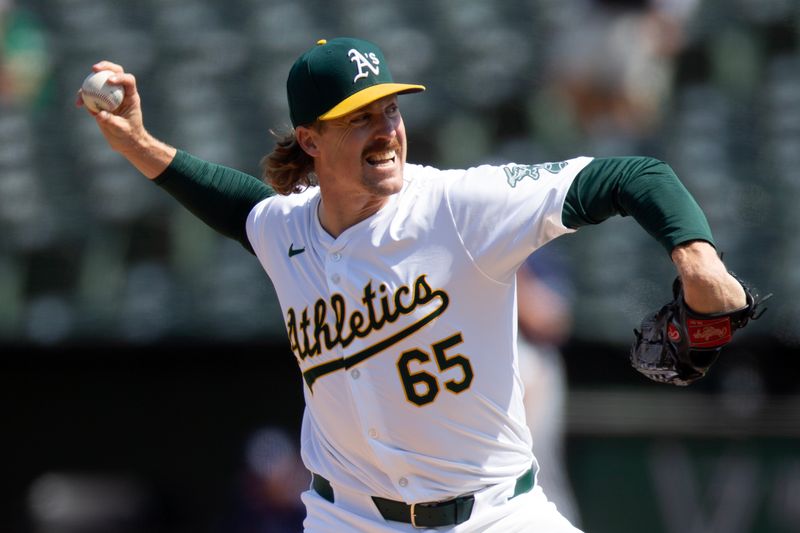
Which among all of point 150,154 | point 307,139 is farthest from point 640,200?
point 150,154

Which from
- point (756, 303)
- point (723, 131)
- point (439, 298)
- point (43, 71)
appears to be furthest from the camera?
point (43, 71)

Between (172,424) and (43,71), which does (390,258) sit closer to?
(172,424)

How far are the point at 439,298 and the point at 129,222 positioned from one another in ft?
13.6

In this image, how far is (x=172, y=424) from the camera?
21.7 feet

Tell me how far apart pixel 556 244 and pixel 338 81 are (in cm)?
359

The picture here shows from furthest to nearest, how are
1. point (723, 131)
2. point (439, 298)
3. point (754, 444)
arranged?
point (723, 131) → point (754, 444) → point (439, 298)

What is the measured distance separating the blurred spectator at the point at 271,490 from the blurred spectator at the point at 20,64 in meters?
2.41

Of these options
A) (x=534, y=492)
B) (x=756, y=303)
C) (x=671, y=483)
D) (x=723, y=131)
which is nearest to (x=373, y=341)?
(x=534, y=492)

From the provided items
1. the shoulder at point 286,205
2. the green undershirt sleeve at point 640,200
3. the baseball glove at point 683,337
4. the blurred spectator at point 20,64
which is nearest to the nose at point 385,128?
the shoulder at point 286,205

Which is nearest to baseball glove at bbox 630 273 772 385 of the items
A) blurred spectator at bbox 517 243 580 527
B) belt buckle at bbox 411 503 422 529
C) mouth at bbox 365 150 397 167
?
belt buckle at bbox 411 503 422 529

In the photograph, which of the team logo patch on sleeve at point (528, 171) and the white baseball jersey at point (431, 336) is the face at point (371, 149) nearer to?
the white baseball jersey at point (431, 336)

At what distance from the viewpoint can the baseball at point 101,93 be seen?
10.7ft

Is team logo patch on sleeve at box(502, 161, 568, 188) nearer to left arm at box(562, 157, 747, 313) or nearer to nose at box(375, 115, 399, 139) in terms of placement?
left arm at box(562, 157, 747, 313)

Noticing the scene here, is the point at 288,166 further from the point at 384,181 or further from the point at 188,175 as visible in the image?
the point at 384,181
